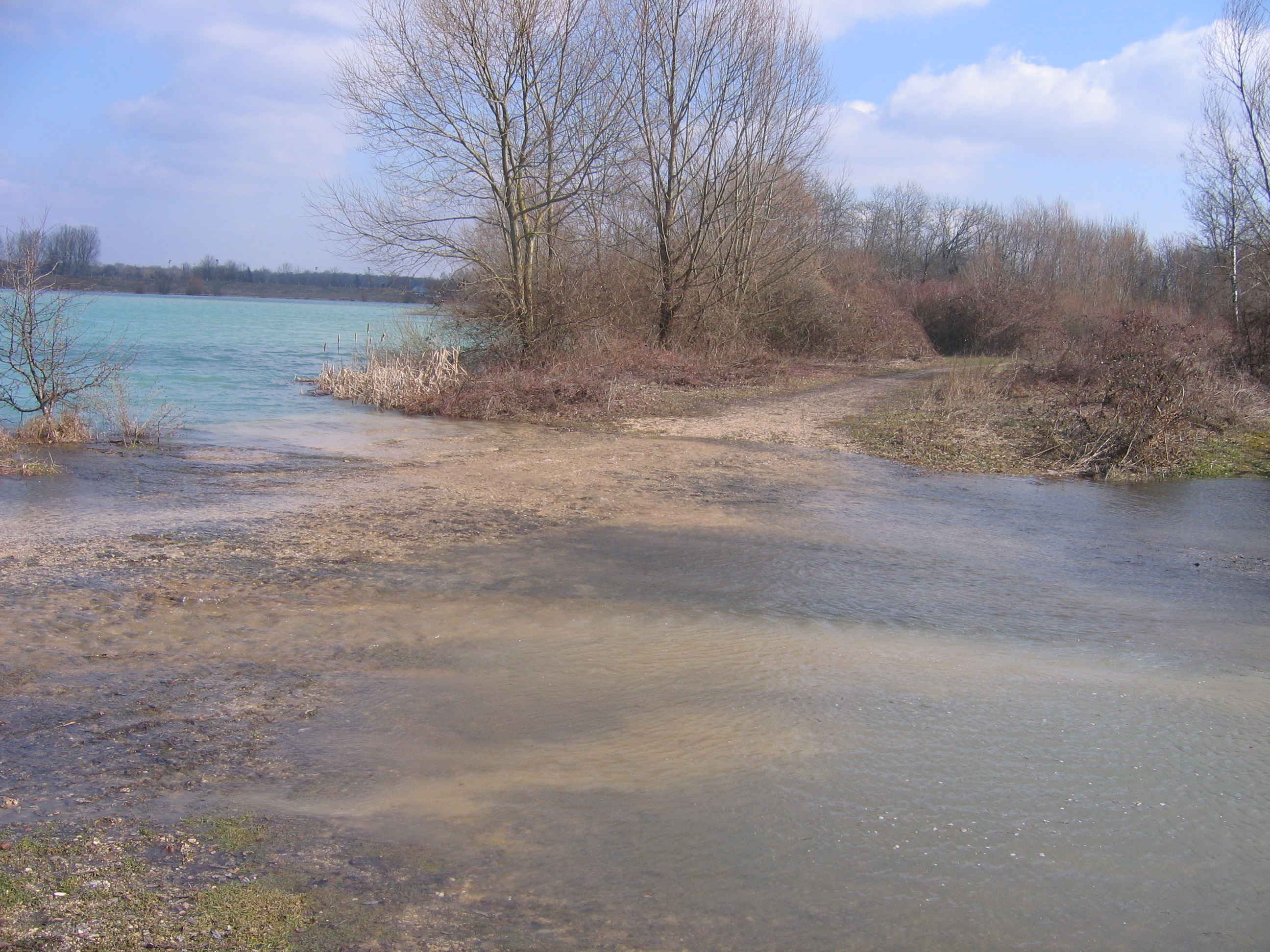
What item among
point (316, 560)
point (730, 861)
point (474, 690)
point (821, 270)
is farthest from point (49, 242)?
point (821, 270)

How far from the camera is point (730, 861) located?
3424mm

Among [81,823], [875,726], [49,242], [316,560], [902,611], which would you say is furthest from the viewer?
[49,242]

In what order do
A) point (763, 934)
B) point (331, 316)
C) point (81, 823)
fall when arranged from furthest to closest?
point (331, 316) → point (81, 823) → point (763, 934)

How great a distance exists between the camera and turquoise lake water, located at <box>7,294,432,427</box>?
19.5m

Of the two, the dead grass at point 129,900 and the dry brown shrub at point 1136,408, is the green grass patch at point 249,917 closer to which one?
the dead grass at point 129,900

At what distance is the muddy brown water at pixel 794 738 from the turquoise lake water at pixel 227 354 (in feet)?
34.6

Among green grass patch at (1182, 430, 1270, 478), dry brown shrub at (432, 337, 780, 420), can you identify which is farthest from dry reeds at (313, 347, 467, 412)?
green grass patch at (1182, 430, 1270, 478)

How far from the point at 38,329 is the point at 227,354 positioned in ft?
69.5

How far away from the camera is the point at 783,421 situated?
674 inches

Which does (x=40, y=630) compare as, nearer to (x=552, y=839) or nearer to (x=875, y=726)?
(x=552, y=839)

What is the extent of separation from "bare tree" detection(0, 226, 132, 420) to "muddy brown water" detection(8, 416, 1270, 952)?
878 cm

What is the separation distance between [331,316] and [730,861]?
86.4 metres

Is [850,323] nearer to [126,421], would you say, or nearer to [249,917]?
[126,421]

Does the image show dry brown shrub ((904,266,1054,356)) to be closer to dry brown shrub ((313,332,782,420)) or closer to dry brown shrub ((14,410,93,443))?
dry brown shrub ((313,332,782,420))
